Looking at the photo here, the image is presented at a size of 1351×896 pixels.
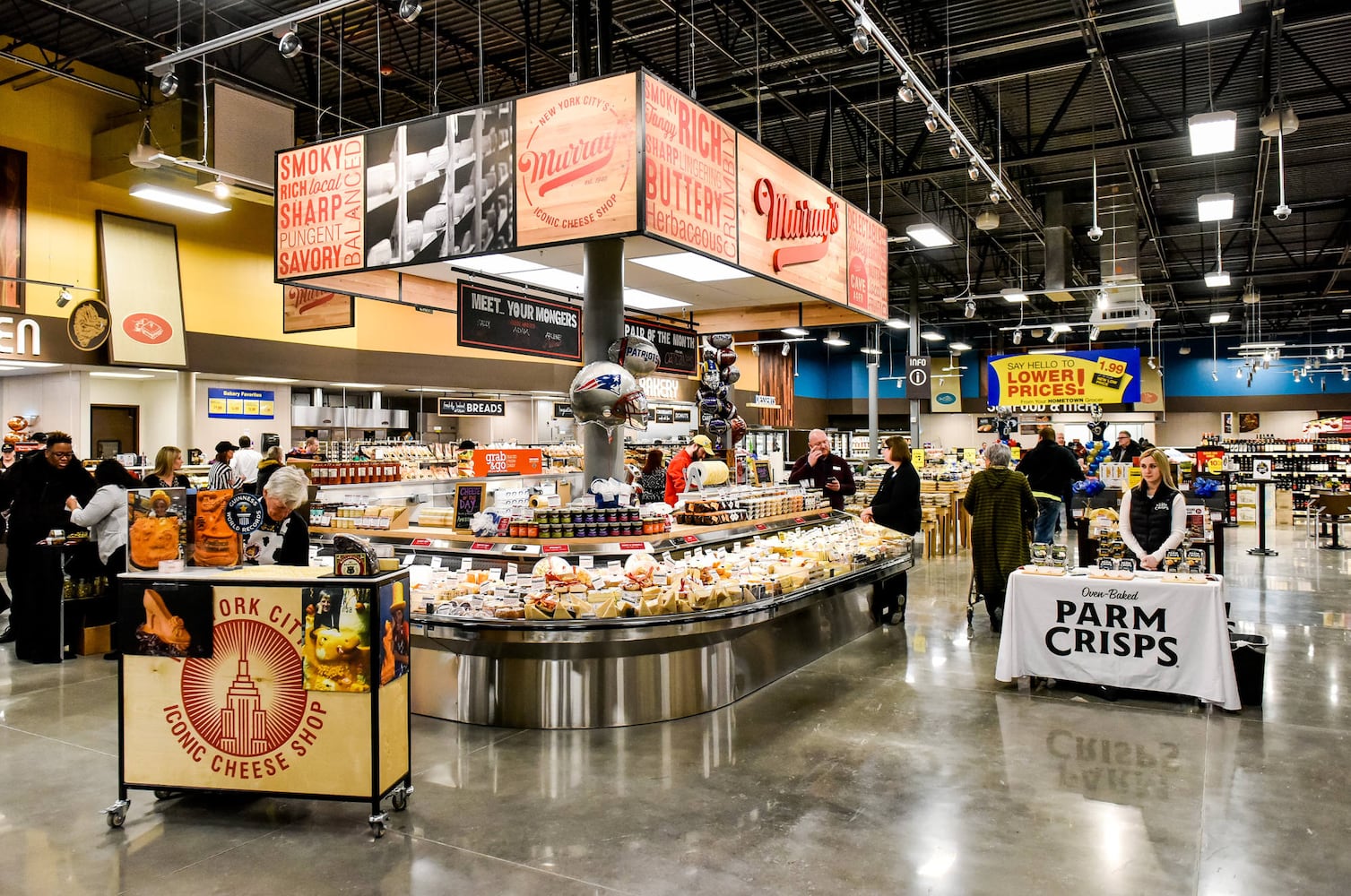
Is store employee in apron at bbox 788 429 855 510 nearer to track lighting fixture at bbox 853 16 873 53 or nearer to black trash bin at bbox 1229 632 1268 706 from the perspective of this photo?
track lighting fixture at bbox 853 16 873 53

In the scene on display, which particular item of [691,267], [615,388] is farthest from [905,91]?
[615,388]

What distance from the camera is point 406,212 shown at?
18.2 feet

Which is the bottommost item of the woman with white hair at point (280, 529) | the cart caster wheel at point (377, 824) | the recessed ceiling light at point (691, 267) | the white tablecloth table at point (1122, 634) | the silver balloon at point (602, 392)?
the cart caster wheel at point (377, 824)

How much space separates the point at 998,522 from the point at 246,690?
5.60 meters

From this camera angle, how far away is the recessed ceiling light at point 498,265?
6.20 m

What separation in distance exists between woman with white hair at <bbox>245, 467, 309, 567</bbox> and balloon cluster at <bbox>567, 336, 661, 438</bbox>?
1.91 m

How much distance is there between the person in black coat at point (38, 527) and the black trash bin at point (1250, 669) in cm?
787

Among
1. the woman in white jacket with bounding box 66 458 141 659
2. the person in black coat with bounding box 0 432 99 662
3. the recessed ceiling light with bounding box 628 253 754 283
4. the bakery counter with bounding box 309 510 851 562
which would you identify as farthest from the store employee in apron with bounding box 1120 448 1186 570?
the person in black coat with bounding box 0 432 99 662

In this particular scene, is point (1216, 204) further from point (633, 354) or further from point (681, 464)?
point (633, 354)

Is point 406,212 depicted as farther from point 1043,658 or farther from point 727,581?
point 1043,658

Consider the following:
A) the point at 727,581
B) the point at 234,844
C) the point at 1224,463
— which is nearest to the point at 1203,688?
the point at 727,581

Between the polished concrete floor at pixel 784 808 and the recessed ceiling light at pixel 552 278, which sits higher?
the recessed ceiling light at pixel 552 278

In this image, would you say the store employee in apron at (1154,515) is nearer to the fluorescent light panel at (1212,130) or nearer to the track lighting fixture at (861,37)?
the track lighting fixture at (861,37)

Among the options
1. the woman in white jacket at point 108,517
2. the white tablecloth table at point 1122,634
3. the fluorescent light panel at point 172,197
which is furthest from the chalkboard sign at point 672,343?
the fluorescent light panel at point 172,197
